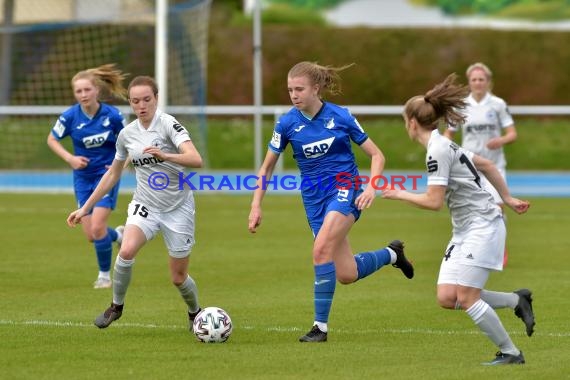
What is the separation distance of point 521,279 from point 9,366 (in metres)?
6.45

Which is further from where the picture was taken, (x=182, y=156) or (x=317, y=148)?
(x=317, y=148)

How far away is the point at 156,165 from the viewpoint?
9.58 m

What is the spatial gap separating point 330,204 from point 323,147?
17.2 inches

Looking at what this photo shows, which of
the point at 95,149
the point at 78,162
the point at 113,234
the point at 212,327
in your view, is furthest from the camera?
the point at 113,234

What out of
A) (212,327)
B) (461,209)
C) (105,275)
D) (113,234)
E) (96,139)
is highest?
(461,209)

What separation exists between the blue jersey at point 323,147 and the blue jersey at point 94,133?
12.0ft

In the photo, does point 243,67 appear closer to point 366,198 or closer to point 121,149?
point 121,149

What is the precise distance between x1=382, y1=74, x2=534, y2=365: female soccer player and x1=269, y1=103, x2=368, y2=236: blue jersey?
4.12 feet

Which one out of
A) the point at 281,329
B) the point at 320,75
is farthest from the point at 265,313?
the point at 320,75

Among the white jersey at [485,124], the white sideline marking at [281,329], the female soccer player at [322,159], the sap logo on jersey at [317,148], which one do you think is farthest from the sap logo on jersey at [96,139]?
the white jersey at [485,124]

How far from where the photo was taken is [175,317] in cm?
1036

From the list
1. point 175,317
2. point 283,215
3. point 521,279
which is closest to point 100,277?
point 175,317

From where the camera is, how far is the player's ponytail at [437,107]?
8.21 metres

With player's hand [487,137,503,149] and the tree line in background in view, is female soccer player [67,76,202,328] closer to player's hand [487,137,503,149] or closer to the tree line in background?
player's hand [487,137,503,149]
